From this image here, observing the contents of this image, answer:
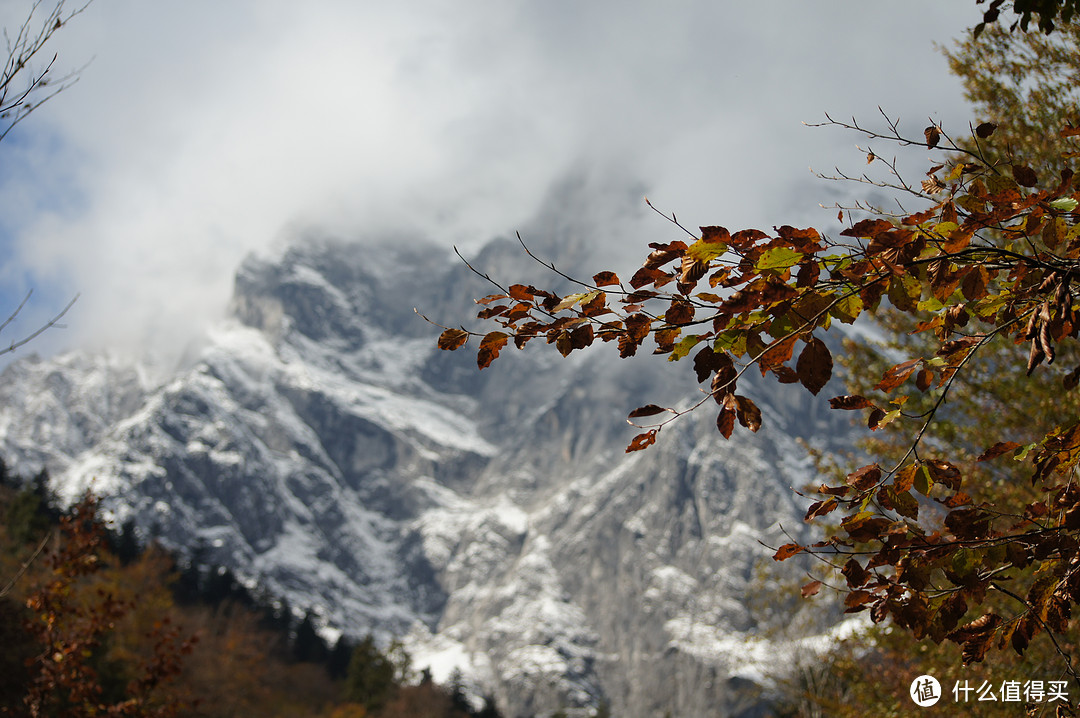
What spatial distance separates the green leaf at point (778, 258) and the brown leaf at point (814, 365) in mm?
213

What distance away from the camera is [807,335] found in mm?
1963

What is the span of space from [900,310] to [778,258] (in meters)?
0.52

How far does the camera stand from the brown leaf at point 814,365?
6.21 feet

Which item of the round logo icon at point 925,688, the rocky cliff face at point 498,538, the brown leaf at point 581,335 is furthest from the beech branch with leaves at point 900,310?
the rocky cliff face at point 498,538

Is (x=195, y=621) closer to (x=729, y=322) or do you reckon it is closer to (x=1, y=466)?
(x=1, y=466)

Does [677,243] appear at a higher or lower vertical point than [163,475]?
lower

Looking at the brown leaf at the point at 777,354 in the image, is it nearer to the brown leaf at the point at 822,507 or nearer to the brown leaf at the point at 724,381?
the brown leaf at the point at 724,381

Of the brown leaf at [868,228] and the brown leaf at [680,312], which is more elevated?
the brown leaf at [868,228]

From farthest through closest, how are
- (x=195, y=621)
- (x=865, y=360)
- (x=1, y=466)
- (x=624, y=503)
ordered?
(x=624, y=503) < (x=1, y=466) < (x=195, y=621) < (x=865, y=360)

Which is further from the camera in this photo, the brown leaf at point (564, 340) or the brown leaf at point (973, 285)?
the brown leaf at point (564, 340)

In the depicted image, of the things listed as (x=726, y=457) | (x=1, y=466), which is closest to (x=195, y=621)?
(x=1, y=466)

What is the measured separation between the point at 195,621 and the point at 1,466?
26.6m

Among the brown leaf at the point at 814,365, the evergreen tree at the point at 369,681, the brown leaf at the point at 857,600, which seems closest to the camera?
the brown leaf at the point at 814,365

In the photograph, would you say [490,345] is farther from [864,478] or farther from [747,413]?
[864,478]
